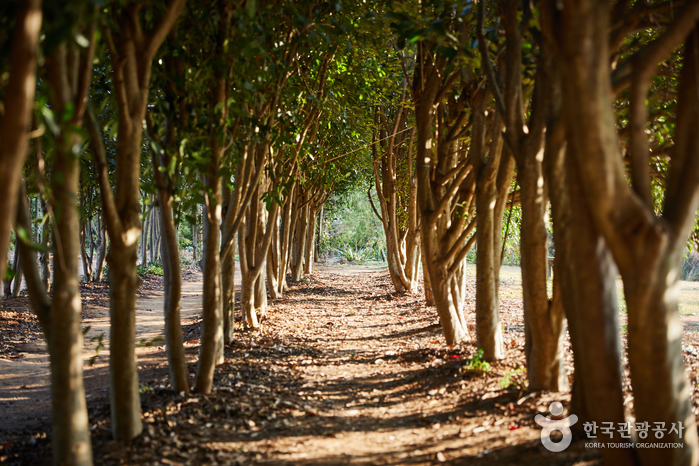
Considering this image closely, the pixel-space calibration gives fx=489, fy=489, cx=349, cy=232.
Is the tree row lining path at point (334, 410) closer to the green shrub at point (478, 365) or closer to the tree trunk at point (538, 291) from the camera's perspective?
the green shrub at point (478, 365)

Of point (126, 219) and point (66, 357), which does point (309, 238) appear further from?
point (66, 357)

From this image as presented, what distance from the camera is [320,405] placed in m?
4.56

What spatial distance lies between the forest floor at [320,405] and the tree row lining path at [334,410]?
14mm

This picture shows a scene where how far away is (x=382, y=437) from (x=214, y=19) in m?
3.62

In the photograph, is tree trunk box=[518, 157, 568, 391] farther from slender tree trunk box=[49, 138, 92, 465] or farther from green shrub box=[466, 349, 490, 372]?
slender tree trunk box=[49, 138, 92, 465]

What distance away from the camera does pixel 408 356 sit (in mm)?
6309

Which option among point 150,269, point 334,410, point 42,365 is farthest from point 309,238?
point 334,410

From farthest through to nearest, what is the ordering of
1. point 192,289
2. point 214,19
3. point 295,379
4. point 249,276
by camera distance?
point 192,289 < point 249,276 < point 295,379 < point 214,19

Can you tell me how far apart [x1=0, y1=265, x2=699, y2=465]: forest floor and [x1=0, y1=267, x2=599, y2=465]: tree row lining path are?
0.05 feet

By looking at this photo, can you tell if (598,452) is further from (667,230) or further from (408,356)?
(408,356)

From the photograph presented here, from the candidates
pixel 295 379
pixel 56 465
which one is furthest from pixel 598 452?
pixel 295 379

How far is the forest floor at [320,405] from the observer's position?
3268mm

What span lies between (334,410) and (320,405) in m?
0.19

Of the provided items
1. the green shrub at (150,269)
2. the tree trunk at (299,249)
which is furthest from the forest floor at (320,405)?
the green shrub at (150,269)
